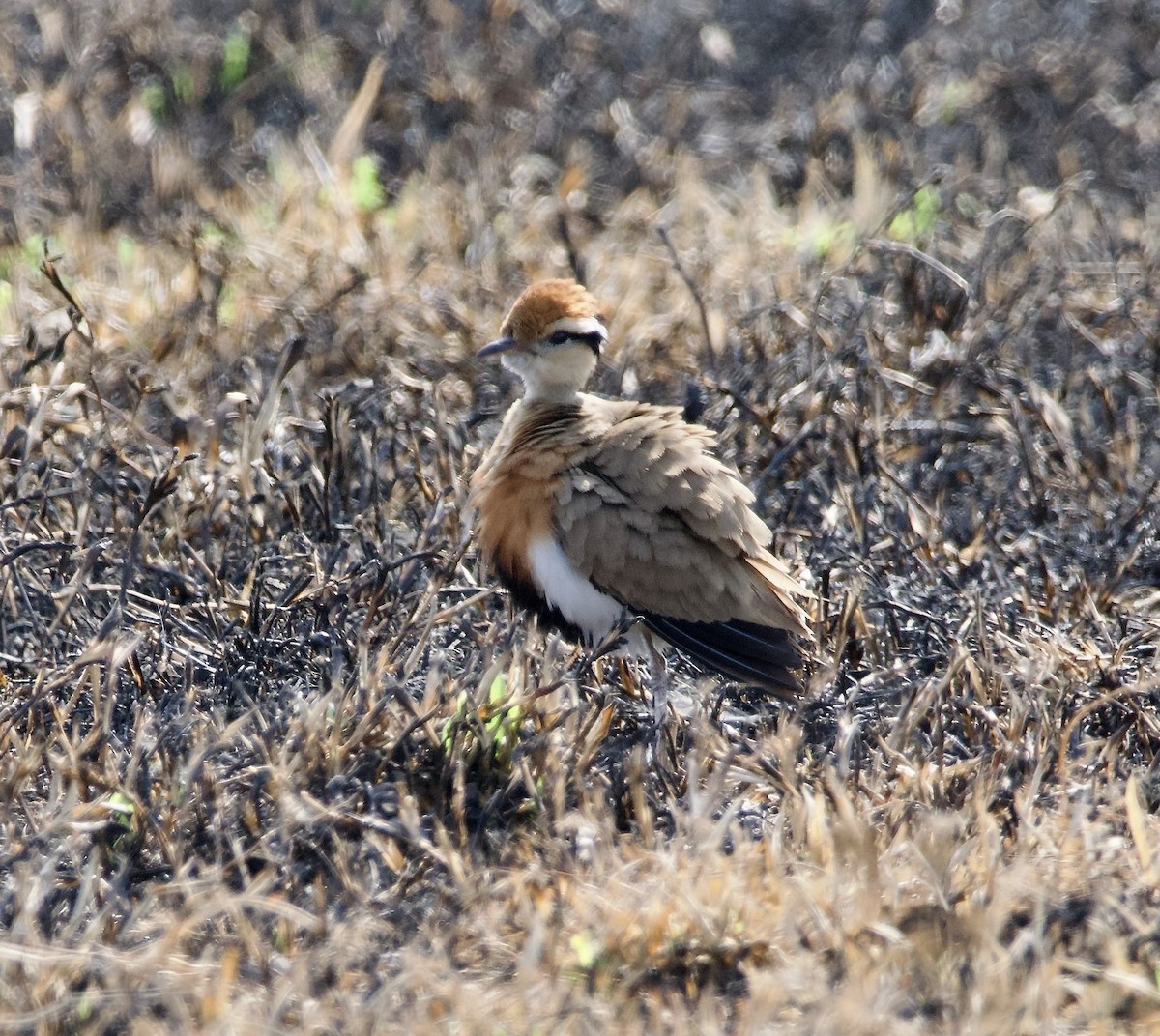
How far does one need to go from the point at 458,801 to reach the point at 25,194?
428 cm

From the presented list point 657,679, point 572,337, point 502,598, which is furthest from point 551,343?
point 657,679

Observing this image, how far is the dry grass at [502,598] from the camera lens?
2.96m

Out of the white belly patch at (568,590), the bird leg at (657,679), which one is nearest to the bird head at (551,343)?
the white belly patch at (568,590)

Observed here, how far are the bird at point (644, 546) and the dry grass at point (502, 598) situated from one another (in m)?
0.17

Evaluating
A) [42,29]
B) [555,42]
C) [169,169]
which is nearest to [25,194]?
[169,169]

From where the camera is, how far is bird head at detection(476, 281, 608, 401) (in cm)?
455

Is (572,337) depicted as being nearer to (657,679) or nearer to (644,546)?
(644,546)

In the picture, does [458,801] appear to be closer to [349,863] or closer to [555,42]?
[349,863]

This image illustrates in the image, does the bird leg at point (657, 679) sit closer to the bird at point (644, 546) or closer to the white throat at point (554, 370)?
the bird at point (644, 546)

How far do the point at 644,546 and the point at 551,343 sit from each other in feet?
2.64

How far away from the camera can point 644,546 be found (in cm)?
405

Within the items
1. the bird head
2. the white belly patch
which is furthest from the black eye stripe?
the white belly patch

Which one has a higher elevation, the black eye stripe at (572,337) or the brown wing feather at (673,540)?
the black eye stripe at (572,337)

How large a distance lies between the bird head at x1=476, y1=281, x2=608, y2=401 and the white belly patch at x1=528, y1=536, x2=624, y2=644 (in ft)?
2.06
